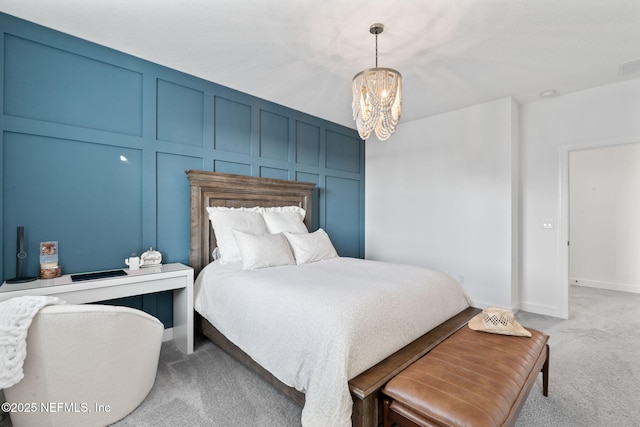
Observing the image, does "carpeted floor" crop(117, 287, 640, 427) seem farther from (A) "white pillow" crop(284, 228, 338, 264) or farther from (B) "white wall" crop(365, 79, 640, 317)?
(A) "white pillow" crop(284, 228, 338, 264)

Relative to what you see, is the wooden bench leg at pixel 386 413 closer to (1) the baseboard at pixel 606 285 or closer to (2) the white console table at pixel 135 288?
(2) the white console table at pixel 135 288

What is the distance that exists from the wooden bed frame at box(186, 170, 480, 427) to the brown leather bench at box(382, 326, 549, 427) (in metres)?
0.08

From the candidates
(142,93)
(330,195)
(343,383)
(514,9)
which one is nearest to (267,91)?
(142,93)

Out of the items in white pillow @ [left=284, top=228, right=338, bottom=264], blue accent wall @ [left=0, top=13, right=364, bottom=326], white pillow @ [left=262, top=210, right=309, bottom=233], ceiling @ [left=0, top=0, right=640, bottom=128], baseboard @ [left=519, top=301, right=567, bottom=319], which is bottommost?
baseboard @ [left=519, top=301, right=567, bottom=319]

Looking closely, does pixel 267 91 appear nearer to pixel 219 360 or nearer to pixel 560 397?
pixel 219 360

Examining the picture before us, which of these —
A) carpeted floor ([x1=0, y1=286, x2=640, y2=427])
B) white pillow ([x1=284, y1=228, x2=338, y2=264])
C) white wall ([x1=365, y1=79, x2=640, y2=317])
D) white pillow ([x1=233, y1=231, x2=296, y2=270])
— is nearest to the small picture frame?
carpeted floor ([x1=0, y1=286, x2=640, y2=427])

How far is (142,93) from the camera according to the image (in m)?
2.73

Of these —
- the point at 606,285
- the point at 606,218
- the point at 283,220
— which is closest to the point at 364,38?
the point at 283,220

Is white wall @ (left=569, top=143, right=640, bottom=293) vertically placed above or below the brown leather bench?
above

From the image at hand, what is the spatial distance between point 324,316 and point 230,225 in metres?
1.70

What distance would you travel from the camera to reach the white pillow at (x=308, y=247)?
3005 mm

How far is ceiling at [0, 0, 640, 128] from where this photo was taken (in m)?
2.03

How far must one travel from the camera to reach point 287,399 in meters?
1.94

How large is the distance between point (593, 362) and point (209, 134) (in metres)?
4.17
